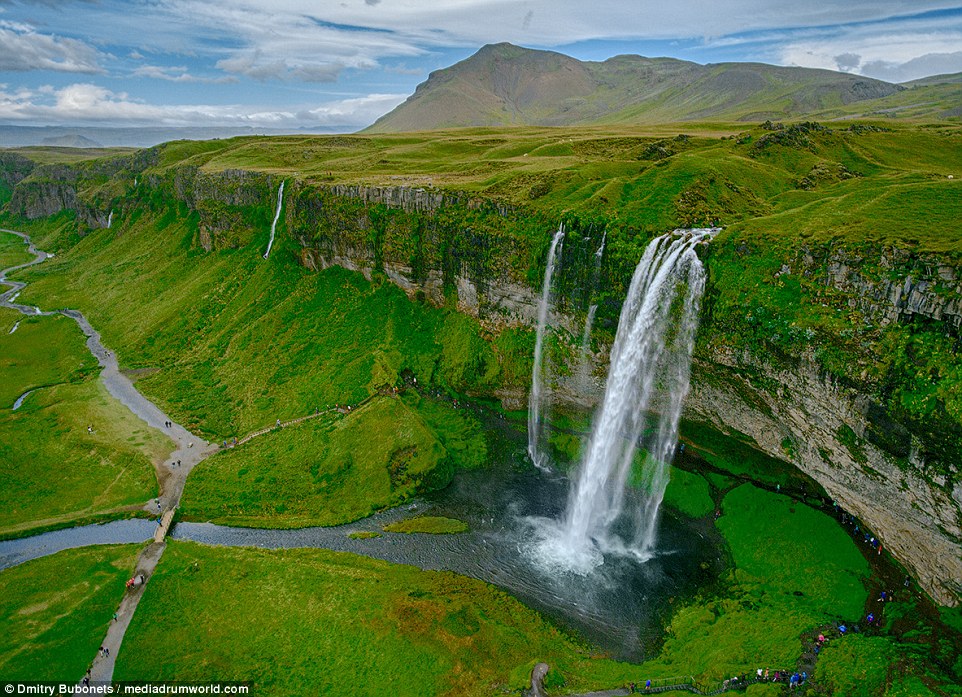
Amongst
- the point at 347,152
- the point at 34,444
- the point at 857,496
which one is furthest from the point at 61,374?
the point at 857,496

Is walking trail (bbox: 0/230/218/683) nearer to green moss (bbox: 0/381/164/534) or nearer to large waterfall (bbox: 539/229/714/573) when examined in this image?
green moss (bbox: 0/381/164/534)

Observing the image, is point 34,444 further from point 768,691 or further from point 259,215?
point 768,691

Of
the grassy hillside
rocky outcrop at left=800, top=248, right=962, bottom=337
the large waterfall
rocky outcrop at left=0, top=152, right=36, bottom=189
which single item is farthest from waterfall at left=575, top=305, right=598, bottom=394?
rocky outcrop at left=0, top=152, right=36, bottom=189

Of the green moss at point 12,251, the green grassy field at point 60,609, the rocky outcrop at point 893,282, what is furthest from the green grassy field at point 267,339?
the green moss at point 12,251

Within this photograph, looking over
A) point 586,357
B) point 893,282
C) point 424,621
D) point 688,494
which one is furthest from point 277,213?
point 893,282

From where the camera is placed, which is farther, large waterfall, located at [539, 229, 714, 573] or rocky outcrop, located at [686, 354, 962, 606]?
large waterfall, located at [539, 229, 714, 573]

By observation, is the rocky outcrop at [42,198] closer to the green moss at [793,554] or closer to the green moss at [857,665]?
the green moss at [793,554]
